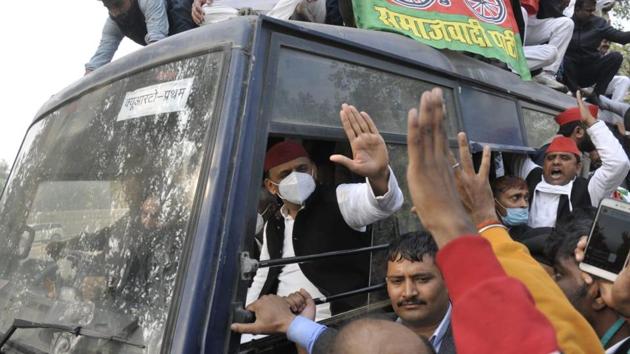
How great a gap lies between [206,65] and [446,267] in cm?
127

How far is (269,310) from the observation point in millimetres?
1621

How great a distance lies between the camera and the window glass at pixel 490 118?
Answer: 2568mm

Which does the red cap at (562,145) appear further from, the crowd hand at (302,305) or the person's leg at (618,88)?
the person's leg at (618,88)

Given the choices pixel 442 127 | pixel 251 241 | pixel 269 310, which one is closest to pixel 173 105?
pixel 251 241

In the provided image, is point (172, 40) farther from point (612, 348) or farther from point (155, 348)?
point (612, 348)

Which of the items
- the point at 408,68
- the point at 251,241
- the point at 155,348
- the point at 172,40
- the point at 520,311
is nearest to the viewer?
the point at 520,311

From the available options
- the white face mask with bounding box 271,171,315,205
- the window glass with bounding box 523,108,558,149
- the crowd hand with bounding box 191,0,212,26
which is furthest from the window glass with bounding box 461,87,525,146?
the crowd hand with bounding box 191,0,212,26

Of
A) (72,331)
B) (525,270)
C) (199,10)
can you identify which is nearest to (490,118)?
(525,270)

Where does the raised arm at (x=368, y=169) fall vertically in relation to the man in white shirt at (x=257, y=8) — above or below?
below

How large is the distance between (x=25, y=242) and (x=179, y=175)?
0.93 meters

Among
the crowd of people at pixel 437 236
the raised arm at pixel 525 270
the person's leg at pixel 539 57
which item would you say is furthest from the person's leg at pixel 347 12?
the person's leg at pixel 539 57

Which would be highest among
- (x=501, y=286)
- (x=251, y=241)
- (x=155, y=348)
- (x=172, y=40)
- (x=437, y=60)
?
(x=437, y=60)

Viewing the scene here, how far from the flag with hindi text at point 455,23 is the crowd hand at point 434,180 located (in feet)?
6.31

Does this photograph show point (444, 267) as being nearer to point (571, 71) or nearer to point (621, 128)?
point (621, 128)
